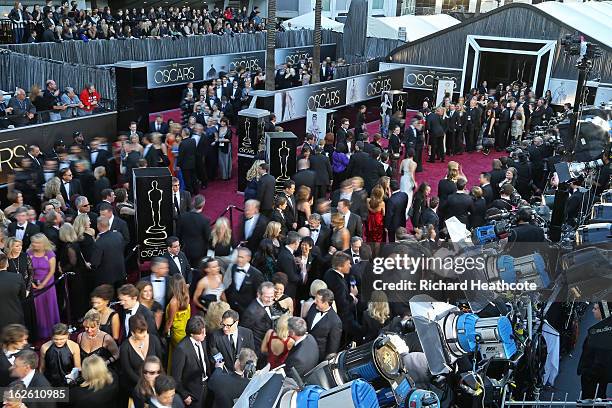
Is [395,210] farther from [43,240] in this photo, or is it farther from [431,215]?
[43,240]

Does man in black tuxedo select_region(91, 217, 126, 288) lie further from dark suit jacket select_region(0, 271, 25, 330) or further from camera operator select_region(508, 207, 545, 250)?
camera operator select_region(508, 207, 545, 250)

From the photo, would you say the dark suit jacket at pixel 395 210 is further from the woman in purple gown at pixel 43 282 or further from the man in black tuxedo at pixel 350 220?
the woman in purple gown at pixel 43 282

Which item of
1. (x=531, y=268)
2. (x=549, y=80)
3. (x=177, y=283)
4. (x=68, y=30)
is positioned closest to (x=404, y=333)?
(x=531, y=268)

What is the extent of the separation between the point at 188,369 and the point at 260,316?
88cm

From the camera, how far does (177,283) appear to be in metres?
5.84

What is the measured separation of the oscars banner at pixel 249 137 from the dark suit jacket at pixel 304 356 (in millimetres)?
7309

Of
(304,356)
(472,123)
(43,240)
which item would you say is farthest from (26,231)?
(472,123)

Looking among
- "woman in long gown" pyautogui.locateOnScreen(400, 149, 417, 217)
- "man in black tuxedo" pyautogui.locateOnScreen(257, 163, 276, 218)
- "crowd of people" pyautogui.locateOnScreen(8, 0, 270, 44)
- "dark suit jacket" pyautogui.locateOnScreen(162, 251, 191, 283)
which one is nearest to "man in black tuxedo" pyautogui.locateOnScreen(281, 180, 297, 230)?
"man in black tuxedo" pyautogui.locateOnScreen(257, 163, 276, 218)

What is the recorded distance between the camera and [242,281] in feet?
20.6

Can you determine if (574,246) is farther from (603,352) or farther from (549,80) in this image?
(549,80)

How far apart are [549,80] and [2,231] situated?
58.7ft

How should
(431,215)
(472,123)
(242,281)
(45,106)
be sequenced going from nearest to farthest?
(242,281) → (431,215) → (45,106) → (472,123)

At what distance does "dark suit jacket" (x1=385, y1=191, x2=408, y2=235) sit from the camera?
29.3ft

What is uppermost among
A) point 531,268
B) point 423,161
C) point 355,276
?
point 531,268
